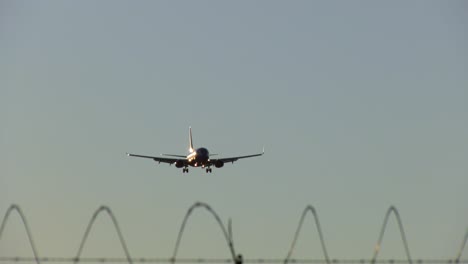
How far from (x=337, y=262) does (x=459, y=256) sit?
1558cm

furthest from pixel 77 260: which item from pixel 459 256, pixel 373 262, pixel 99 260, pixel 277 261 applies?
pixel 459 256

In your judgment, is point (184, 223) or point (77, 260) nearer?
point (77, 260)

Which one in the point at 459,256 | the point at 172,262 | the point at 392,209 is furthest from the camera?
the point at 392,209

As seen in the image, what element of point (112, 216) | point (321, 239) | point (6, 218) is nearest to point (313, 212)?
point (321, 239)

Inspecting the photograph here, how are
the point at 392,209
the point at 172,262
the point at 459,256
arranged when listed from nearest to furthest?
the point at 172,262
the point at 459,256
the point at 392,209

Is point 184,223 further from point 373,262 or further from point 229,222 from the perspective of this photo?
point 373,262

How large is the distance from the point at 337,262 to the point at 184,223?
811 inches

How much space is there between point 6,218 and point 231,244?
3009 cm

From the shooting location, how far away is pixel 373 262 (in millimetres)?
147500

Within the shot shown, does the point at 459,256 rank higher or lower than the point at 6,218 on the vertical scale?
lower

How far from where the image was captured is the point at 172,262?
14450cm

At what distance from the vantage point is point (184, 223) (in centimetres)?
15825

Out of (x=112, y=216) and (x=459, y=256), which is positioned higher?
(x=112, y=216)

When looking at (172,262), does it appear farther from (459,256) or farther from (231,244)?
(459,256)
